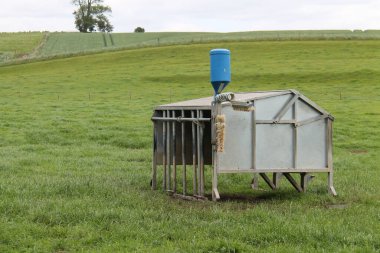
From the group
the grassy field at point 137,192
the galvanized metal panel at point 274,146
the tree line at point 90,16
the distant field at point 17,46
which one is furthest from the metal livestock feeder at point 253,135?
the tree line at point 90,16

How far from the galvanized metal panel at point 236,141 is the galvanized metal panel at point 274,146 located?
228mm

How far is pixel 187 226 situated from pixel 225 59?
10.6ft

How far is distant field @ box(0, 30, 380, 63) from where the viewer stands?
71750mm

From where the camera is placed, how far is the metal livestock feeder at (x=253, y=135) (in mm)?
12070

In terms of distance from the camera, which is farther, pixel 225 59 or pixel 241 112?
pixel 241 112

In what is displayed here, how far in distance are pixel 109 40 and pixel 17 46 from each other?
54.8 ft

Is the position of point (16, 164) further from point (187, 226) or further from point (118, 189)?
point (187, 226)

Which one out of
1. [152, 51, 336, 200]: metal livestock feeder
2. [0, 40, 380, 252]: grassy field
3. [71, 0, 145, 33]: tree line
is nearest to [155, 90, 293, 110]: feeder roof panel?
[152, 51, 336, 200]: metal livestock feeder

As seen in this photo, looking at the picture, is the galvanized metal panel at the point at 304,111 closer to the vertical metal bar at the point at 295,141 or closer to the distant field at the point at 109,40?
the vertical metal bar at the point at 295,141

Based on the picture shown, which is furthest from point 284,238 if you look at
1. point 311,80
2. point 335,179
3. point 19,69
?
point 19,69

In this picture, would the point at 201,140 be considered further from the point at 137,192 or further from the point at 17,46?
the point at 17,46

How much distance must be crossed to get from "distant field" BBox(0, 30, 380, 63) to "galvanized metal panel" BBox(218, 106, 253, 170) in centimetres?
5981

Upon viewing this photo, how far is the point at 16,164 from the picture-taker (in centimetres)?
1656

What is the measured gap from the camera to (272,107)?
1275 centimetres
